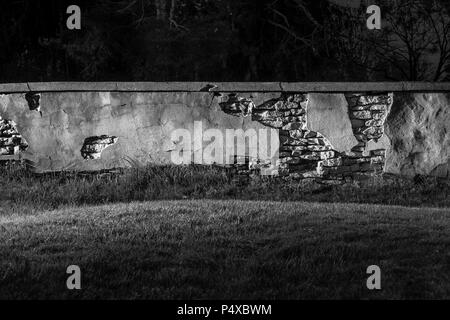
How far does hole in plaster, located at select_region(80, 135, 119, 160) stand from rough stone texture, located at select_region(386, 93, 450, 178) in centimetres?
373

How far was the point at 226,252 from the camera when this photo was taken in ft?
19.2

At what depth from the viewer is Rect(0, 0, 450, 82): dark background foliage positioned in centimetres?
1409

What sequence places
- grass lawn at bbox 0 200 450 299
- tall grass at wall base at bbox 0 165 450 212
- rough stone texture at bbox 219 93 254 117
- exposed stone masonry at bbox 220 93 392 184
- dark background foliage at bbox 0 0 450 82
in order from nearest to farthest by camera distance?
grass lawn at bbox 0 200 450 299
tall grass at wall base at bbox 0 165 450 212
exposed stone masonry at bbox 220 93 392 184
rough stone texture at bbox 219 93 254 117
dark background foliage at bbox 0 0 450 82

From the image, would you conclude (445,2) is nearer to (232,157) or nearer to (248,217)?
(232,157)

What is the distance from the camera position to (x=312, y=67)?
50.0 ft

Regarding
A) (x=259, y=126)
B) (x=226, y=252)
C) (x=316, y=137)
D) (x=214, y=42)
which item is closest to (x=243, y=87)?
(x=259, y=126)

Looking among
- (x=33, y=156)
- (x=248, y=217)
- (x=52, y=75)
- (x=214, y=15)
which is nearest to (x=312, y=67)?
(x=214, y=15)

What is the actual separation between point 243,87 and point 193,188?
153cm

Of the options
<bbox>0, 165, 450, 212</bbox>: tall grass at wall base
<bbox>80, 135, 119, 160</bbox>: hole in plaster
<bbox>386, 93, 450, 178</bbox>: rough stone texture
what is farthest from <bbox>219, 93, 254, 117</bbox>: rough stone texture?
<bbox>386, 93, 450, 178</bbox>: rough stone texture

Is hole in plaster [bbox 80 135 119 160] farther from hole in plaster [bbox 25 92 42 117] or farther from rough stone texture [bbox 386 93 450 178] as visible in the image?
rough stone texture [bbox 386 93 450 178]

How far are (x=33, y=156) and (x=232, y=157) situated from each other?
2717mm

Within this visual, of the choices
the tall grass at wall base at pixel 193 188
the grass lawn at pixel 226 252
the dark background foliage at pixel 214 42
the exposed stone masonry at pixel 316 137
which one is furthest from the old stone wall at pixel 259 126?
the dark background foliage at pixel 214 42

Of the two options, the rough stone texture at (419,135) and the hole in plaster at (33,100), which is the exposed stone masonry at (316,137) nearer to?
the rough stone texture at (419,135)

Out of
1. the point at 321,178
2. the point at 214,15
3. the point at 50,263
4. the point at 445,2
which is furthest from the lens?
the point at 214,15
